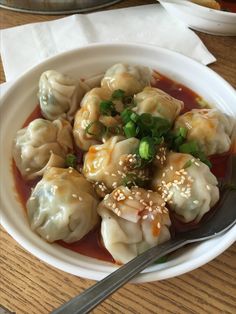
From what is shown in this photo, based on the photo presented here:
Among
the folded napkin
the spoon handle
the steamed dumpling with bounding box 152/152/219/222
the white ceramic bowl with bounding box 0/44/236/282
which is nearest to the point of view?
the spoon handle

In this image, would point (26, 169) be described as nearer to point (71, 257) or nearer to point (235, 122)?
point (71, 257)

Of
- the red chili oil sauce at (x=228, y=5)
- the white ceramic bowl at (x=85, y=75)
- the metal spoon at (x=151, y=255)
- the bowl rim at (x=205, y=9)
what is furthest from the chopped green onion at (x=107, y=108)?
the red chili oil sauce at (x=228, y=5)

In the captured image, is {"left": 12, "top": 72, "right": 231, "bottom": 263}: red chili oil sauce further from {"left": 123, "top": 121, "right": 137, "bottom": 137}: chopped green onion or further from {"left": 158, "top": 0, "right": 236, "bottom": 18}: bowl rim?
{"left": 158, "top": 0, "right": 236, "bottom": 18}: bowl rim

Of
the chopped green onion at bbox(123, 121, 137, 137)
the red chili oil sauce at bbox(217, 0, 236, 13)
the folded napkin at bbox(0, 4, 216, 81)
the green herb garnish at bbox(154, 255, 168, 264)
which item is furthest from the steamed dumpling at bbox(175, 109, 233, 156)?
the red chili oil sauce at bbox(217, 0, 236, 13)

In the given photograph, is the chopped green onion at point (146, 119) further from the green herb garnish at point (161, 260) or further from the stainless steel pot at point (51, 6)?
the stainless steel pot at point (51, 6)

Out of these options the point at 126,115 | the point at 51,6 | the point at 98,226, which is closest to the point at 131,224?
the point at 98,226

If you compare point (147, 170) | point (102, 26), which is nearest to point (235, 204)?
point (147, 170)

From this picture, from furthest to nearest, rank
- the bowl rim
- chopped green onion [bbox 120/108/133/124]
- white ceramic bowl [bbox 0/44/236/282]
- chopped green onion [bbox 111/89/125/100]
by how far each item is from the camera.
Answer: the bowl rim → chopped green onion [bbox 111/89/125/100] → chopped green onion [bbox 120/108/133/124] → white ceramic bowl [bbox 0/44/236/282]

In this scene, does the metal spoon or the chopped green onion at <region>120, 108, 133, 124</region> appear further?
the chopped green onion at <region>120, 108, 133, 124</region>
